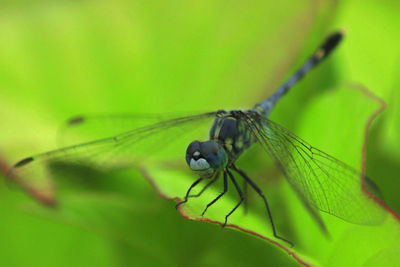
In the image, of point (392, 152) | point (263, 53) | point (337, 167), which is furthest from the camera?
point (263, 53)

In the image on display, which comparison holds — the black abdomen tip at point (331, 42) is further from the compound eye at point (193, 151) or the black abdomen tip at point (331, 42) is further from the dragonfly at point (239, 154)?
the compound eye at point (193, 151)

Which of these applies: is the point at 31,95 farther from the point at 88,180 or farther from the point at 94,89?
the point at 88,180

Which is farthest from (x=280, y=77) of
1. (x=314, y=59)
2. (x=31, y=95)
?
(x=31, y=95)

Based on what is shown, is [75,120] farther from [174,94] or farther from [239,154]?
[239,154]

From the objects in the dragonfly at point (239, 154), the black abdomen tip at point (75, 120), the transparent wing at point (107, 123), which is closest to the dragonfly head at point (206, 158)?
the dragonfly at point (239, 154)

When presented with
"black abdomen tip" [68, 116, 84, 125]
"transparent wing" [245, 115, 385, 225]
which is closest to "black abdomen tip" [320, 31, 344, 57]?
"transparent wing" [245, 115, 385, 225]

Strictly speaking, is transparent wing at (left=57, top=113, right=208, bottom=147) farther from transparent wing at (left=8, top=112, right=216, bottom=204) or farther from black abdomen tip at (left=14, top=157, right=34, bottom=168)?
black abdomen tip at (left=14, top=157, right=34, bottom=168)
